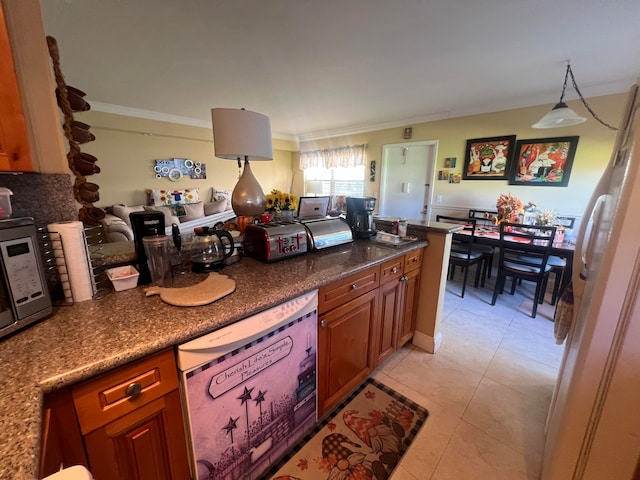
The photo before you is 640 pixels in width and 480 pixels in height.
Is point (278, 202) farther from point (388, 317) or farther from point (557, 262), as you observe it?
point (557, 262)

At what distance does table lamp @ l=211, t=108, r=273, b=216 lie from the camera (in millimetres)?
1513

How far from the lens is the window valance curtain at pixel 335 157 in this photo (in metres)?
5.07

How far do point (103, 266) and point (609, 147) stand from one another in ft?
15.3

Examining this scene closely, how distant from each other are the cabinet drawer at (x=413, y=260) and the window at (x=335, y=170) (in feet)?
11.6

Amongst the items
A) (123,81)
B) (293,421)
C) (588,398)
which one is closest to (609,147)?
(588,398)

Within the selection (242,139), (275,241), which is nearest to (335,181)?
(242,139)

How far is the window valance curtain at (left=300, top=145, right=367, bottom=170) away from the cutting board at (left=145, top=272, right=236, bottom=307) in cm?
453

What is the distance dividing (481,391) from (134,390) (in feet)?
6.28

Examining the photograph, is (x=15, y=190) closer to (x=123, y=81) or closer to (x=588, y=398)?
(x=588, y=398)

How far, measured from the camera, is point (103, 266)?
1.08 metres

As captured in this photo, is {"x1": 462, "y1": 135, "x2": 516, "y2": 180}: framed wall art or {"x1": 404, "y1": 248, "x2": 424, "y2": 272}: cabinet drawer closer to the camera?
{"x1": 404, "y1": 248, "x2": 424, "y2": 272}: cabinet drawer

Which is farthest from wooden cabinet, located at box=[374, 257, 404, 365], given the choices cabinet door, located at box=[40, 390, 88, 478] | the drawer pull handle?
cabinet door, located at box=[40, 390, 88, 478]

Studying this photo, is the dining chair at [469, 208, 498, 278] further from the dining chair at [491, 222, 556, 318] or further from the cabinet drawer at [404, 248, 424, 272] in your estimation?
the cabinet drawer at [404, 248, 424, 272]

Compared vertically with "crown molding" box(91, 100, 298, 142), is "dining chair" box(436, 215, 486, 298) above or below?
below
